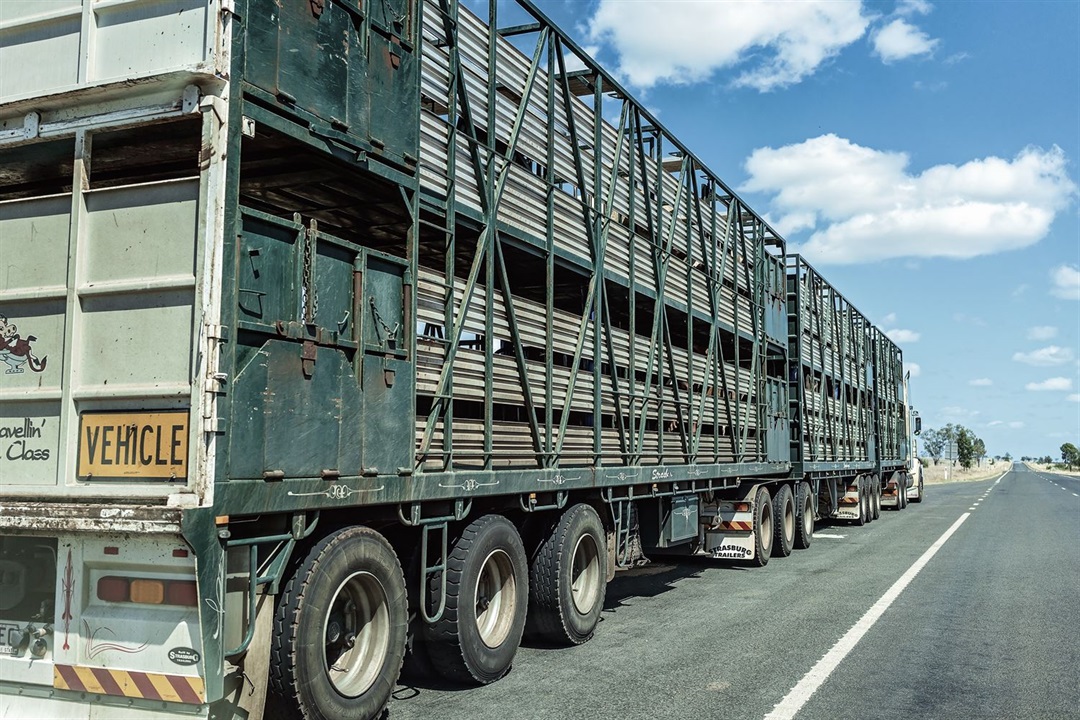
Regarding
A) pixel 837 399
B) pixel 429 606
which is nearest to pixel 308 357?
pixel 429 606

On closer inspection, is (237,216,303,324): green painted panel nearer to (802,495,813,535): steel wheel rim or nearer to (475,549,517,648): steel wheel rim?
(475,549,517,648): steel wheel rim

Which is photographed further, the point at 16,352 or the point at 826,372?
the point at 826,372

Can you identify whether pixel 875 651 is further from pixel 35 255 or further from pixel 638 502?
pixel 35 255

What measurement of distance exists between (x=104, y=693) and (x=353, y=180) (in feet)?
10.4

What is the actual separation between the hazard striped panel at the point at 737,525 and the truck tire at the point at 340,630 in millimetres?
8178

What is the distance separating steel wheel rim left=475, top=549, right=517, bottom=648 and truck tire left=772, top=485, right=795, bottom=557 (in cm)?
825

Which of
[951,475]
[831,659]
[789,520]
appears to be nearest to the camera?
[831,659]

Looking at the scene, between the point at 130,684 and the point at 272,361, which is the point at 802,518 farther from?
the point at 130,684

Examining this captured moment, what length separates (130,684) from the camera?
412 cm

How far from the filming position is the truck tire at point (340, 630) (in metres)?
4.53

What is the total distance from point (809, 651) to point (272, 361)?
5218 mm

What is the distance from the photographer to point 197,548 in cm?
393

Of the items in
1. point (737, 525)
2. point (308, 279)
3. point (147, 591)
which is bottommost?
point (737, 525)

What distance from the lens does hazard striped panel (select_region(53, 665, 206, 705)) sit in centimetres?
404
